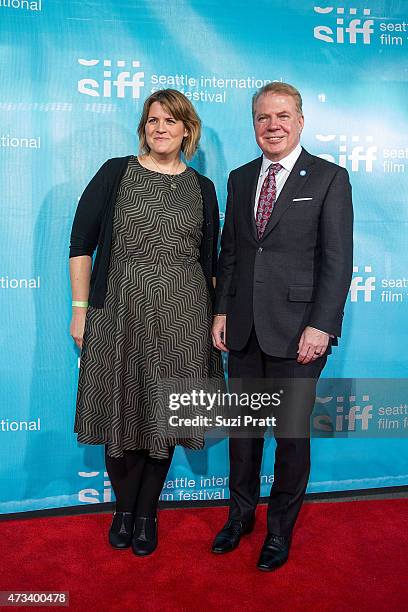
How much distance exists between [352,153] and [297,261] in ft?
2.93

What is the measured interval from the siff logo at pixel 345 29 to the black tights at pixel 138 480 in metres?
1.86

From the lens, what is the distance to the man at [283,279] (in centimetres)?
211

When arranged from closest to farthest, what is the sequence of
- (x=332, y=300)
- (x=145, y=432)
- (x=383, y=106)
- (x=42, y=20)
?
(x=332, y=300)
(x=145, y=432)
(x=42, y=20)
(x=383, y=106)

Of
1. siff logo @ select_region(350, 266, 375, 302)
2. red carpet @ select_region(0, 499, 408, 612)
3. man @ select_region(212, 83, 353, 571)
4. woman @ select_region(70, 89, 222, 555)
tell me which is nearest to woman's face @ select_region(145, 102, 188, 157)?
woman @ select_region(70, 89, 222, 555)

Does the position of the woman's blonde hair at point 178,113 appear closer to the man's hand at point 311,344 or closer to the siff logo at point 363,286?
the man's hand at point 311,344

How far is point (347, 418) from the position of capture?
2945mm

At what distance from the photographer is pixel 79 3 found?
2.55 m

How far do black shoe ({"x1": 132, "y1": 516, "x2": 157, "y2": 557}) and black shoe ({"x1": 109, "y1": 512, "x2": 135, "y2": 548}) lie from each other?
0.10 feet

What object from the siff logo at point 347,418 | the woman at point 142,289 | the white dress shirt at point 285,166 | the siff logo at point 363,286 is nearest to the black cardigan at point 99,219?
the woman at point 142,289

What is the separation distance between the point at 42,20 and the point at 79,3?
164mm

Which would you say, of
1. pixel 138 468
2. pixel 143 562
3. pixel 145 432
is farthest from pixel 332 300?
pixel 143 562

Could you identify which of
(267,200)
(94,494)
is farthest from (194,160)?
(94,494)

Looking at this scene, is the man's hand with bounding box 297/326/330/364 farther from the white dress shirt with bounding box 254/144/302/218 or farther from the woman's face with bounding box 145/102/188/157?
the woman's face with bounding box 145/102/188/157

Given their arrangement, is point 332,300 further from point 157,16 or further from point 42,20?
point 42,20
